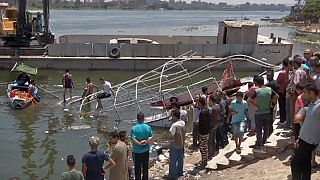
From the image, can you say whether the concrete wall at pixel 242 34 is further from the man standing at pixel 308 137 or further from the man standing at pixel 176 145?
the man standing at pixel 308 137

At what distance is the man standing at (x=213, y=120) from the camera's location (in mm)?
10791

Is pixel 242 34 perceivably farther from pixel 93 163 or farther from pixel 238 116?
pixel 93 163

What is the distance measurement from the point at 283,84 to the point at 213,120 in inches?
87.1

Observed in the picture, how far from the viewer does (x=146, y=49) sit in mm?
33188

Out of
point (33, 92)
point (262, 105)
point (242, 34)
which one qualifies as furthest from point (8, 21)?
point (262, 105)

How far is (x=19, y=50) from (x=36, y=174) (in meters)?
22.6

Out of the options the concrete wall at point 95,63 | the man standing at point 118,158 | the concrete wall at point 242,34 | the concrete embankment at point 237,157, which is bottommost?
the concrete wall at point 95,63

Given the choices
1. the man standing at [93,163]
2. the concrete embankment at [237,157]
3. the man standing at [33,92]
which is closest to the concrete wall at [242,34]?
the man standing at [33,92]

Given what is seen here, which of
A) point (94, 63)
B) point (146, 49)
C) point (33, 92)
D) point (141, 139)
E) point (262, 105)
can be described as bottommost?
point (94, 63)

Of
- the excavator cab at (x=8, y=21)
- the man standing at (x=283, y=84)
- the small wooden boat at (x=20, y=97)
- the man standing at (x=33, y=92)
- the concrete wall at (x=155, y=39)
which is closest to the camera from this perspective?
the man standing at (x=283, y=84)

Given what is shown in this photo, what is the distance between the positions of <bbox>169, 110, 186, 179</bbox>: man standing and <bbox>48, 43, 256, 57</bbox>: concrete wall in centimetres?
2259

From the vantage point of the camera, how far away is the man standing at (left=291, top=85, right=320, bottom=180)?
7402 mm

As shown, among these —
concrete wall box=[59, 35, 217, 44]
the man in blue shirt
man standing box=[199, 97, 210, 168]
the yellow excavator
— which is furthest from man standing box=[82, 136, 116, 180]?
concrete wall box=[59, 35, 217, 44]

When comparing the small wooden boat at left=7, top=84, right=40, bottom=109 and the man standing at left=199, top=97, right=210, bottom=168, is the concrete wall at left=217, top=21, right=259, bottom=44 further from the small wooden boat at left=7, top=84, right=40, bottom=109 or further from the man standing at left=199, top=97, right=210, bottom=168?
the man standing at left=199, top=97, right=210, bottom=168
